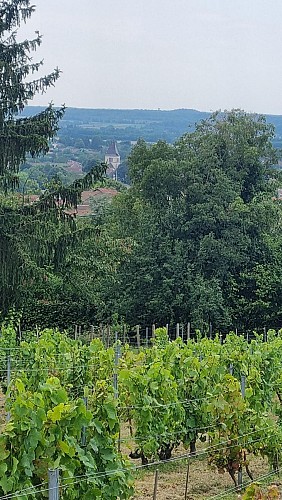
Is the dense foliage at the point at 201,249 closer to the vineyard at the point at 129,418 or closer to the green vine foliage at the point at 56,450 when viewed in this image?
the vineyard at the point at 129,418

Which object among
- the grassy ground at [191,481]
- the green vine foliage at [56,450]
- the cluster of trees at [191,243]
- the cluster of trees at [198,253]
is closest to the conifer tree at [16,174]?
the cluster of trees at [191,243]

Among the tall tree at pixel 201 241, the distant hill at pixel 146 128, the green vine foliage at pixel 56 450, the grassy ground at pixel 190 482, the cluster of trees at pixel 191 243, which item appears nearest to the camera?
the green vine foliage at pixel 56 450

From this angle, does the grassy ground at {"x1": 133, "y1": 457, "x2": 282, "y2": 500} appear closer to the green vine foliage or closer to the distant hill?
the green vine foliage

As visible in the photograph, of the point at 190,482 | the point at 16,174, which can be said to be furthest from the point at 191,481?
the point at 16,174

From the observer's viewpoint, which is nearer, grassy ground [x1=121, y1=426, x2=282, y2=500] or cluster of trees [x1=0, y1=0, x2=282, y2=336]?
grassy ground [x1=121, y1=426, x2=282, y2=500]

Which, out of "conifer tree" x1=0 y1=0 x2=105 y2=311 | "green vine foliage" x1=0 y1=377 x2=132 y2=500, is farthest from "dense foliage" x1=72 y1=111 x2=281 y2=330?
"green vine foliage" x1=0 y1=377 x2=132 y2=500

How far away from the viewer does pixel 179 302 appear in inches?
950

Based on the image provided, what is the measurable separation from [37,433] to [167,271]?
64.0 feet

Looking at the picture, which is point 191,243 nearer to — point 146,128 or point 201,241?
point 201,241

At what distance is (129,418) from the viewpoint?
31.9ft

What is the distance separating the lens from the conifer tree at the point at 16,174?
1688cm

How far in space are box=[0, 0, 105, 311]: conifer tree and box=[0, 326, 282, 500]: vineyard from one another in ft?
10.00

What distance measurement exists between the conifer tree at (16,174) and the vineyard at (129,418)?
305 centimetres

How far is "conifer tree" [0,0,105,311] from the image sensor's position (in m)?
16.9
